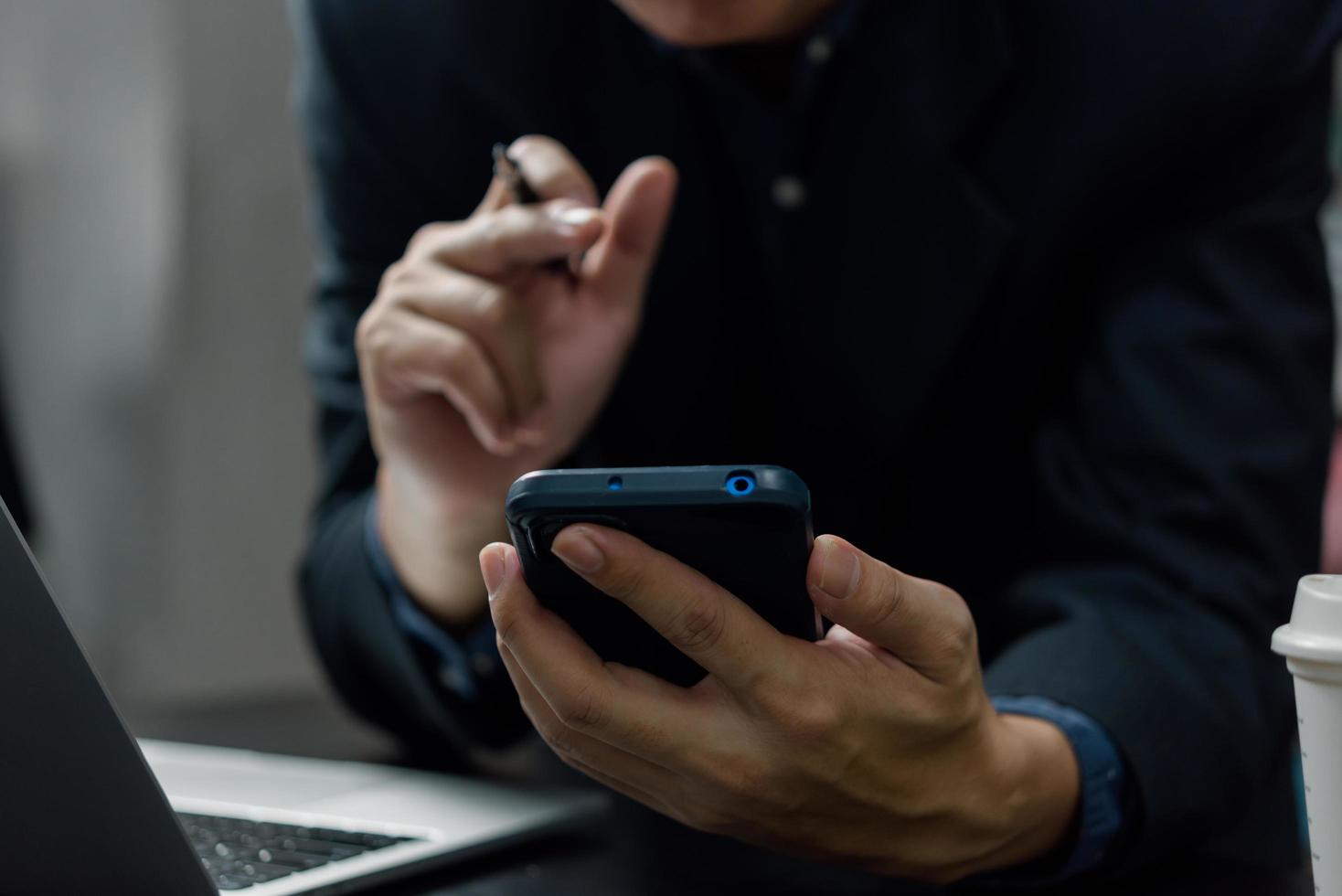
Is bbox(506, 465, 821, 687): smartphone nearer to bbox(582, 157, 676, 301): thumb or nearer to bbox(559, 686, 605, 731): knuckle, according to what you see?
bbox(559, 686, 605, 731): knuckle

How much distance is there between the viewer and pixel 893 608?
0.36 meters

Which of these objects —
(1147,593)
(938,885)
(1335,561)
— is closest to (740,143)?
(1147,593)

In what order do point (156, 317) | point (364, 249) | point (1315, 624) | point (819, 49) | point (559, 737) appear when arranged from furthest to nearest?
point (156, 317) < point (364, 249) < point (819, 49) < point (559, 737) < point (1315, 624)

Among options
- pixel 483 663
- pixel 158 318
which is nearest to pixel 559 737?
pixel 483 663

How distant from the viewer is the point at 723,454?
2.65 ft

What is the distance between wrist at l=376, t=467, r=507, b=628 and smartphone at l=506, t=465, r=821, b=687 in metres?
0.34

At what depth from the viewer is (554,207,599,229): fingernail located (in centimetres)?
57

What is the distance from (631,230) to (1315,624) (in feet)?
1.36

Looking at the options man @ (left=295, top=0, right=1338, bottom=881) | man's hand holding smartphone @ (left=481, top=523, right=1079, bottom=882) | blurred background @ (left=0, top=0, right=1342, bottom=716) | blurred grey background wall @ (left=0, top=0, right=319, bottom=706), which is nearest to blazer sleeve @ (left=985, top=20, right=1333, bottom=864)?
man @ (left=295, top=0, right=1338, bottom=881)

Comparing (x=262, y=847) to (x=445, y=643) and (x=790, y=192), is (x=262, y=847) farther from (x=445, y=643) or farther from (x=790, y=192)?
(x=790, y=192)

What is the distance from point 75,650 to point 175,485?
4.09 ft

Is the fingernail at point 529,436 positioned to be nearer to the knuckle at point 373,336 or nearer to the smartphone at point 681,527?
the knuckle at point 373,336

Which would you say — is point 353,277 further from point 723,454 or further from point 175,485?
point 175,485

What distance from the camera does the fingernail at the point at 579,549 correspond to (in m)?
0.32
